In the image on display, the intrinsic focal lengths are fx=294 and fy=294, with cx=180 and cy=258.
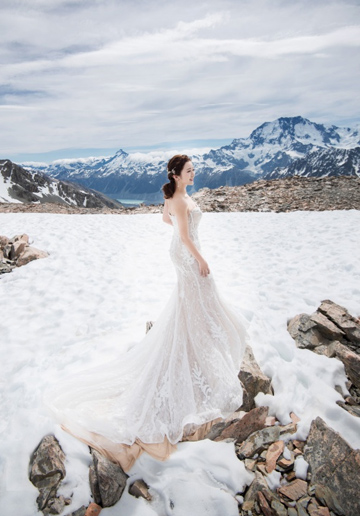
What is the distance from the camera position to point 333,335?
546 centimetres

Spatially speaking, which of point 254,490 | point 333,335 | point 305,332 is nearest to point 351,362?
point 333,335

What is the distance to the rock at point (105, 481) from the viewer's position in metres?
3.36

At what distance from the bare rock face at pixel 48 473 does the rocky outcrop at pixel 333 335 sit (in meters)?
4.07

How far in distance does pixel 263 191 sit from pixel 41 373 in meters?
20.8

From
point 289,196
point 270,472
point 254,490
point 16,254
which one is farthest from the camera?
point 289,196

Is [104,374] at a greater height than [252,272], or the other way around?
[252,272]

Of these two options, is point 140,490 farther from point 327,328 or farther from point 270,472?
point 327,328

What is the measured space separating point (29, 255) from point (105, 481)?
357 inches

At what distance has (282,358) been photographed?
5363mm

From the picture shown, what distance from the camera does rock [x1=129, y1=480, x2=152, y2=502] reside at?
3.44 meters

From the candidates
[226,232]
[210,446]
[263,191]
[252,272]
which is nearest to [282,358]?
[210,446]

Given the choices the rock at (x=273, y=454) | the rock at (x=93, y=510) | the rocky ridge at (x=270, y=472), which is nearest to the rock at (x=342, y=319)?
the rocky ridge at (x=270, y=472)

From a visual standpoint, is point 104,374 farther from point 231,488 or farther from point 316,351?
point 316,351

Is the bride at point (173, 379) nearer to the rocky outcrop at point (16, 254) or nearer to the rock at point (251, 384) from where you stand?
the rock at point (251, 384)
